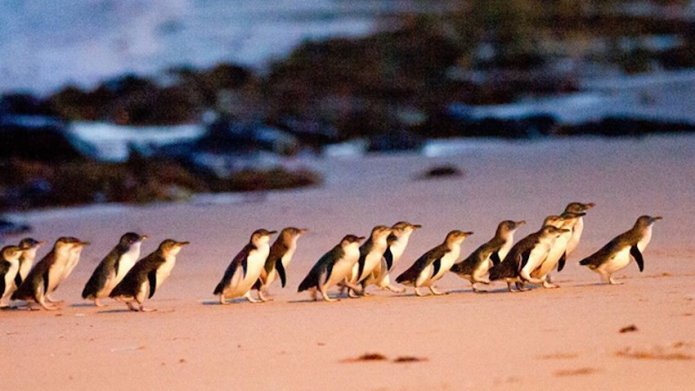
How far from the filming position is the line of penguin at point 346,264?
34.5ft

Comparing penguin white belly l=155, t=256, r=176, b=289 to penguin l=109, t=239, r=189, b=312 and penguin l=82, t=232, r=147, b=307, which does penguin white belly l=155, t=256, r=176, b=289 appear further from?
penguin l=82, t=232, r=147, b=307

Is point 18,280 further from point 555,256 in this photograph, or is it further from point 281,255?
point 555,256

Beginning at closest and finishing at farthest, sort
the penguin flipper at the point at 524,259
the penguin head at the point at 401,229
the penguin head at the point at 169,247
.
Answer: the penguin flipper at the point at 524,259 → the penguin head at the point at 169,247 → the penguin head at the point at 401,229

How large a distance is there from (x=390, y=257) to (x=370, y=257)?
12.1 inches

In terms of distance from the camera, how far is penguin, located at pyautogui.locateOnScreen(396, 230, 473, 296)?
1062 cm

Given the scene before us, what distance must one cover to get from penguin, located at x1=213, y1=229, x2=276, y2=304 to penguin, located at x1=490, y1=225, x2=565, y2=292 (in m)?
1.33

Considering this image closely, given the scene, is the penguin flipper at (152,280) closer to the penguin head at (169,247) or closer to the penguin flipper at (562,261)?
the penguin head at (169,247)

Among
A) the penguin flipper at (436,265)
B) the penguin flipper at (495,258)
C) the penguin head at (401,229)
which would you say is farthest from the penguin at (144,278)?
the penguin flipper at (495,258)

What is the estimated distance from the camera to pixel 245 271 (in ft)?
34.9

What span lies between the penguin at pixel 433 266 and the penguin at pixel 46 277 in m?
2.03

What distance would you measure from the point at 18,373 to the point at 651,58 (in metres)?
27.1

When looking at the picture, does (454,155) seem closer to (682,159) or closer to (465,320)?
(682,159)

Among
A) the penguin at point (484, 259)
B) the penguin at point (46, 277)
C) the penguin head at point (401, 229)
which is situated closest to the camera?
the penguin at point (484, 259)

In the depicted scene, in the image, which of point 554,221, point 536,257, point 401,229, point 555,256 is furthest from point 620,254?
point 401,229
